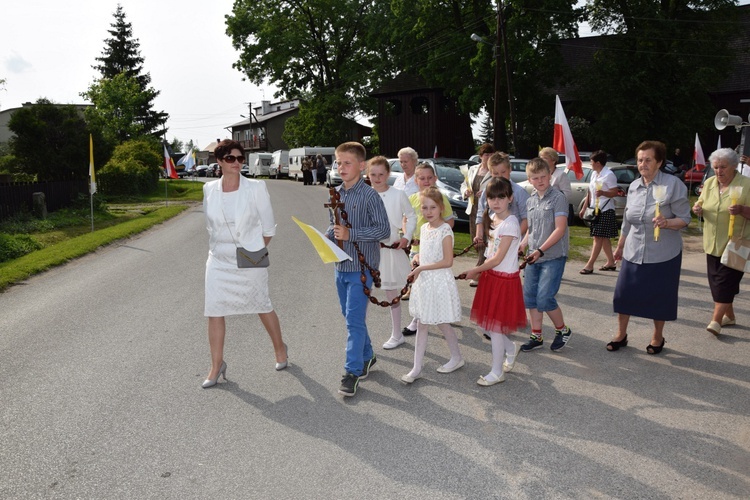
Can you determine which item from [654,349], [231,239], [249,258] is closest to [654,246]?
[654,349]

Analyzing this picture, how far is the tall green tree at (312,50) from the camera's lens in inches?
1944

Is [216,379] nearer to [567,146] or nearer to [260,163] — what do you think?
[567,146]

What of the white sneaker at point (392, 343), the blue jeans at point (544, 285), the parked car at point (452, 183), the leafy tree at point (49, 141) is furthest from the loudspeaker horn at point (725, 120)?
the leafy tree at point (49, 141)

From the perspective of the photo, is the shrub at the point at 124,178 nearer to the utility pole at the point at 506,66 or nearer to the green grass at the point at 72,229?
the green grass at the point at 72,229

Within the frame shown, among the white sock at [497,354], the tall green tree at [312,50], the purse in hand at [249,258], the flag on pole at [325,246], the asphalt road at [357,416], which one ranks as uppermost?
the tall green tree at [312,50]

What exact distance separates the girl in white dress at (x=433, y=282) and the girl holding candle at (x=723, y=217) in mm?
2892

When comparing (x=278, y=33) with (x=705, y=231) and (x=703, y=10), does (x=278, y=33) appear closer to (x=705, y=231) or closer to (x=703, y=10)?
(x=703, y=10)

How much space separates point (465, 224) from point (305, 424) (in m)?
11.3

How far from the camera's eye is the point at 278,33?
165ft

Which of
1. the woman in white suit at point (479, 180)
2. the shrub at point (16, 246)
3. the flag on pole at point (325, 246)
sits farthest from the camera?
the shrub at point (16, 246)

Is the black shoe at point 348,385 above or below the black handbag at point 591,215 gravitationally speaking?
below

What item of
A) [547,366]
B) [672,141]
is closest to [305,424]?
[547,366]

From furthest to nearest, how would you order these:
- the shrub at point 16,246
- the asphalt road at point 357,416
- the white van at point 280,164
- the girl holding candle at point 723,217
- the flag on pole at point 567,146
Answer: the white van at point 280,164 → the shrub at point 16,246 → the flag on pole at point 567,146 → the girl holding candle at point 723,217 → the asphalt road at point 357,416

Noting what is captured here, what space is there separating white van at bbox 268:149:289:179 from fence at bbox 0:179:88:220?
3017 centimetres
